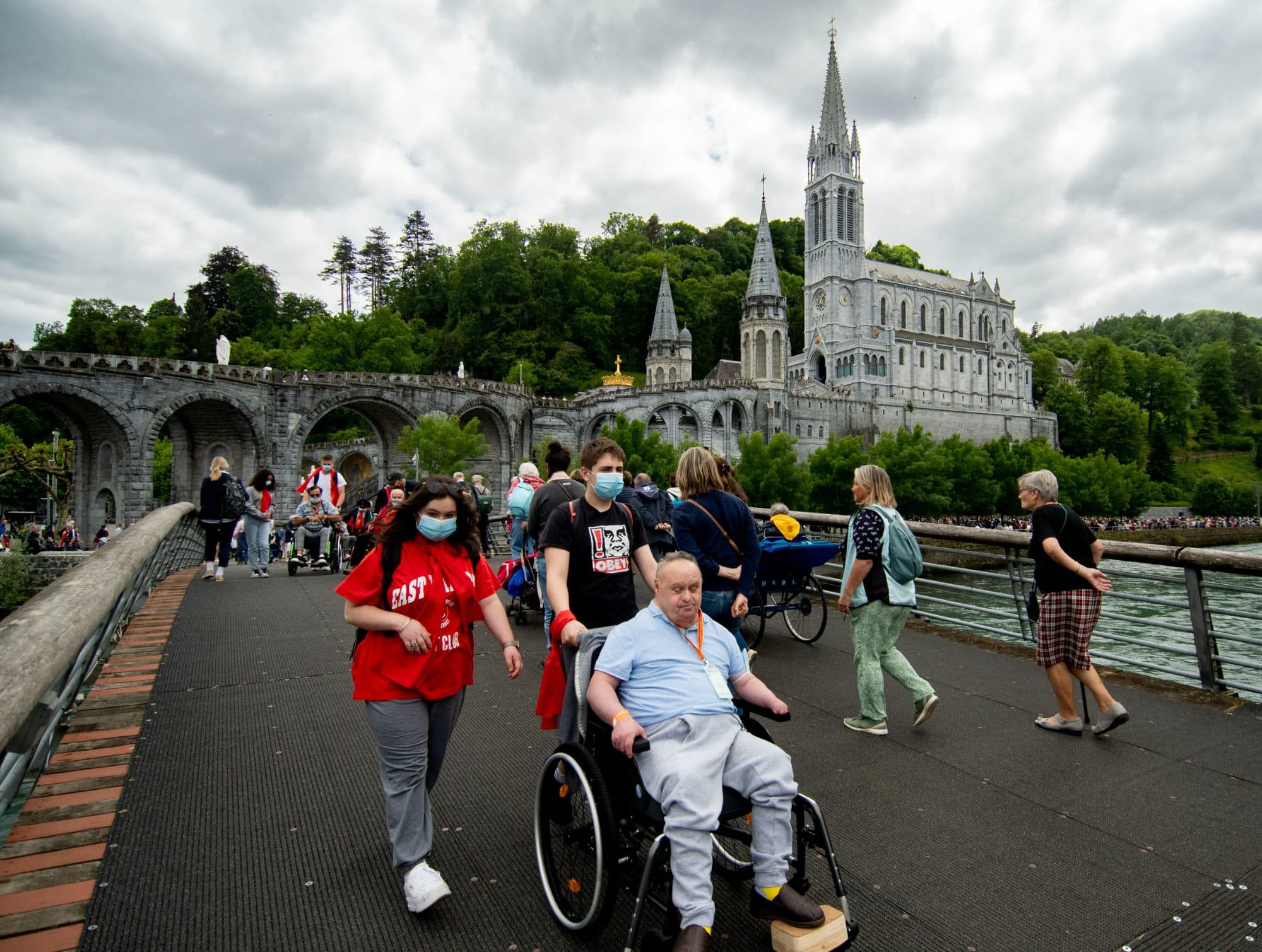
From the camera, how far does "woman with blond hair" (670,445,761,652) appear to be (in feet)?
15.2

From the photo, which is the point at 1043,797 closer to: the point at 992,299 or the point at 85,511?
the point at 85,511

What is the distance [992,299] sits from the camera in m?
80.1

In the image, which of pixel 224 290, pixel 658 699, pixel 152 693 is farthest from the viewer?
pixel 224 290

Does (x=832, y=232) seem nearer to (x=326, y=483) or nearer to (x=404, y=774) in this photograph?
(x=326, y=483)

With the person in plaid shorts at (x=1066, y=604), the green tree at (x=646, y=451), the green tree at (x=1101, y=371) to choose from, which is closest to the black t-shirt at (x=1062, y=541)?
the person in plaid shorts at (x=1066, y=604)

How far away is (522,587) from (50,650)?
5053mm

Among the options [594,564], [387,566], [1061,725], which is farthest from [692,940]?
[1061,725]

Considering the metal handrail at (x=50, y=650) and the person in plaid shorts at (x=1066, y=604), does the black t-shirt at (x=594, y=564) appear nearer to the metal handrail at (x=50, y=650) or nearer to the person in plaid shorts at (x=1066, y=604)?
the metal handrail at (x=50, y=650)

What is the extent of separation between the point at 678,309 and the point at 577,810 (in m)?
71.4

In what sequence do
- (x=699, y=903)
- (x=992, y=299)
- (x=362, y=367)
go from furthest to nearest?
(x=992, y=299) < (x=362, y=367) < (x=699, y=903)

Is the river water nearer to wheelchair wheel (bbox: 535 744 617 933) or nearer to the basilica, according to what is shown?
wheelchair wheel (bbox: 535 744 617 933)

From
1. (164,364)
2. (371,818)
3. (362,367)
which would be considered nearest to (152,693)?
(371,818)

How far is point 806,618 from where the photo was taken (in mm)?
6918

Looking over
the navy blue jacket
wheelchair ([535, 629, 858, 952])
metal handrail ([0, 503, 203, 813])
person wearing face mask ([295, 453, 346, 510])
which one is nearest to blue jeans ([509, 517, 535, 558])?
the navy blue jacket
